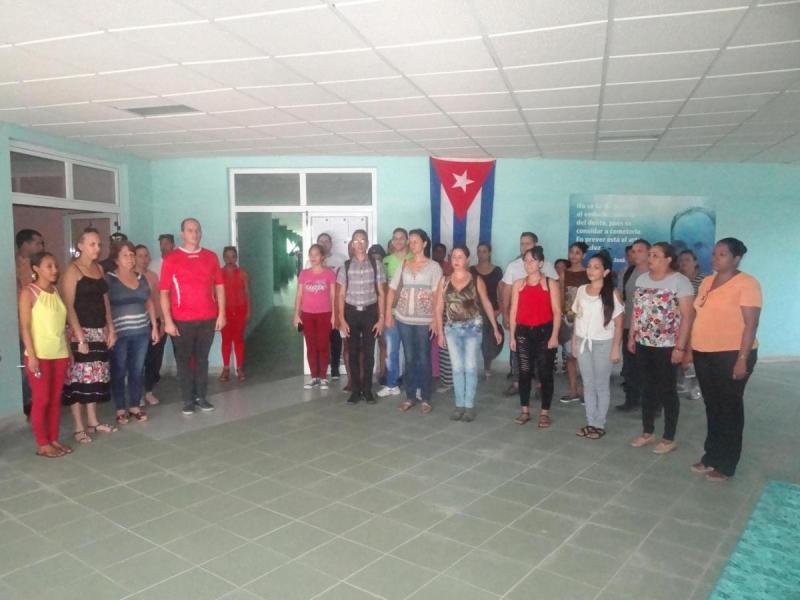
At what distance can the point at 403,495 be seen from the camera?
3539 mm

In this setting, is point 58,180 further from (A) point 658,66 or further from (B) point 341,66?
(A) point 658,66

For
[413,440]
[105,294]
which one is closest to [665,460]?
[413,440]

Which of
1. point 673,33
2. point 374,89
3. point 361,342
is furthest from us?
point 361,342

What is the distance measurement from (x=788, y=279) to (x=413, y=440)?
20.9ft

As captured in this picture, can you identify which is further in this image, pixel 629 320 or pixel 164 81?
pixel 629 320

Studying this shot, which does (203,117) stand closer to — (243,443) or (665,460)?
(243,443)

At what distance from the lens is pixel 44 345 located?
408 cm

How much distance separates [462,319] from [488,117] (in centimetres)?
186

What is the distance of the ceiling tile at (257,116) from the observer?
5.02m

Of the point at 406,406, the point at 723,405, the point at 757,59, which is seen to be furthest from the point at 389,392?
the point at 757,59

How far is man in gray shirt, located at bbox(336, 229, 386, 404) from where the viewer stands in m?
5.60

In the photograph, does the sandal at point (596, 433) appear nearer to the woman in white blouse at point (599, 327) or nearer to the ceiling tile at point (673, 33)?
the woman in white blouse at point (599, 327)

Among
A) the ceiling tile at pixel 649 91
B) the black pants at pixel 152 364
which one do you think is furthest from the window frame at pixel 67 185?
the ceiling tile at pixel 649 91

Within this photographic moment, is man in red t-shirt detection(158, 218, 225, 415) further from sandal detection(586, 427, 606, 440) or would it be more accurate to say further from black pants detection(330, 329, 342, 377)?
sandal detection(586, 427, 606, 440)
